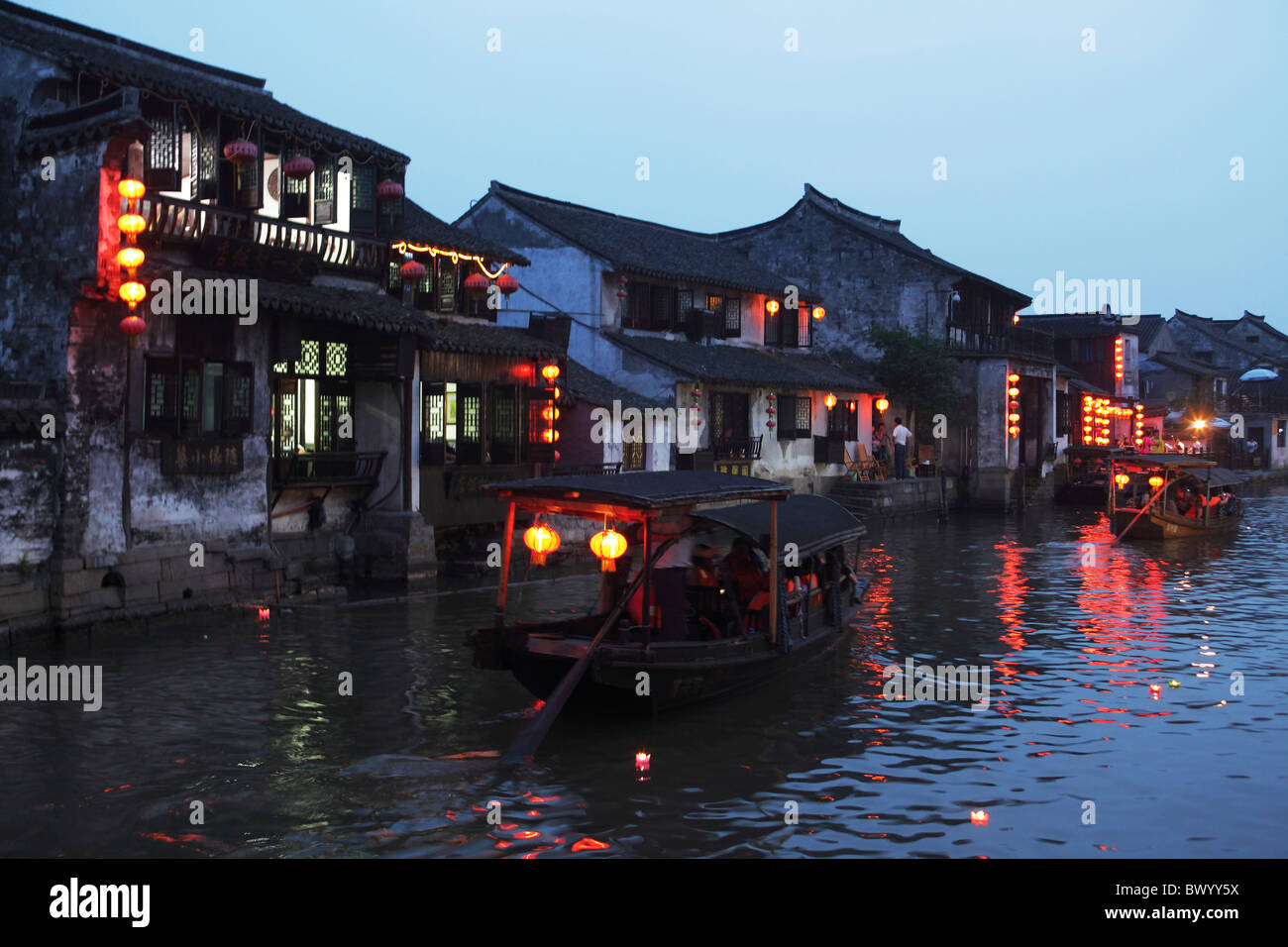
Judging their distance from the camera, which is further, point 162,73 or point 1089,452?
point 1089,452

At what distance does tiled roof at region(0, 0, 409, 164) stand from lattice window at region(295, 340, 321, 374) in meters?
3.22

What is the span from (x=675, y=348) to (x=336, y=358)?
13524 millimetres

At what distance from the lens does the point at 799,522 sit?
14656 millimetres

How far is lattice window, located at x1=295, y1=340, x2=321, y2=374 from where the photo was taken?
752 inches

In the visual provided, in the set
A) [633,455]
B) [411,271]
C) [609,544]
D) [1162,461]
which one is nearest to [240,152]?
[411,271]

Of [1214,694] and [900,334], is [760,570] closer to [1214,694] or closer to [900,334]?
[1214,694]

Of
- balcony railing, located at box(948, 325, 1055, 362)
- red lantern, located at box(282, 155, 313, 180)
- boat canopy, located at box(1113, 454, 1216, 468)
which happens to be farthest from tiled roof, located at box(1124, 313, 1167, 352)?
red lantern, located at box(282, 155, 313, 180)

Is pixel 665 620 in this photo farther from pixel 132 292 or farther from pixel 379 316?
pixel 379 316

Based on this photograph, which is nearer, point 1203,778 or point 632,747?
point 1203,778

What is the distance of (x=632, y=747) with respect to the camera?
35.4 feet

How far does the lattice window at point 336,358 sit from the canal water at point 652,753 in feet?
14.0
